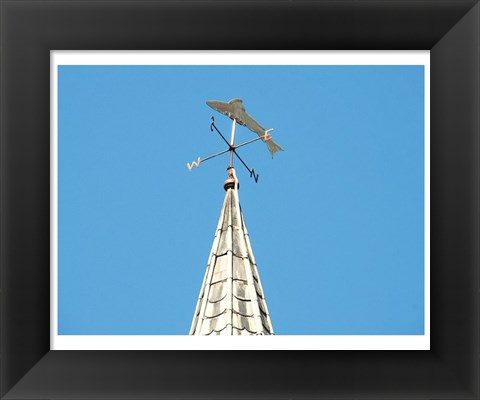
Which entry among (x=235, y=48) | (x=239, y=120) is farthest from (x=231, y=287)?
(x=235, y=48)

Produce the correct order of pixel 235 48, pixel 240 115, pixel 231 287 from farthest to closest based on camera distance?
1. pixel 231 287
2. pixel 240 115
3. pixel 235 48

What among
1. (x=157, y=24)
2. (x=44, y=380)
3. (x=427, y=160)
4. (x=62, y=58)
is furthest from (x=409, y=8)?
(x=44, y=380)

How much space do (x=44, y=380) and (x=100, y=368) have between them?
27cm

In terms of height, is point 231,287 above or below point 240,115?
below

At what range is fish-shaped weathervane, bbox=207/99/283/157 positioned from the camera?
698 cm

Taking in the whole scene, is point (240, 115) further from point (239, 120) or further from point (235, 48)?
point (235, 48)

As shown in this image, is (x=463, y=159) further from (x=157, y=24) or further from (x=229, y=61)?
(x=157, y=24)

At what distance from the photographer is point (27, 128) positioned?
5207 millimetres

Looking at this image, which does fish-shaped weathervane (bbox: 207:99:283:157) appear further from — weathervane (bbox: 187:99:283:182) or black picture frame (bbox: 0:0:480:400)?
black picture frame (bbox: 0:0:480:400)

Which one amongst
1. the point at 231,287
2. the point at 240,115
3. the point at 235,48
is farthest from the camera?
the point at 231,287

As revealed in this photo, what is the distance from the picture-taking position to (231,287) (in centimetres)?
855

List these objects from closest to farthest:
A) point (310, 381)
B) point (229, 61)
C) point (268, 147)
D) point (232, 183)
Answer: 1. point (310, 381)
2. point (229, 61)
3. point (268, 147)
4. point (232, 183)

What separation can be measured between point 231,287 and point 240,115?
1.77 m

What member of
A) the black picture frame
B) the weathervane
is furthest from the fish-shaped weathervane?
the black picture frame
